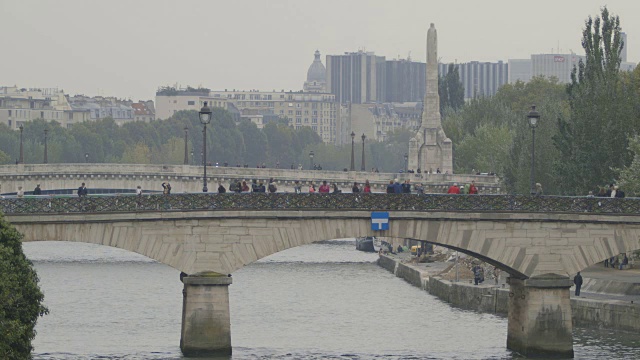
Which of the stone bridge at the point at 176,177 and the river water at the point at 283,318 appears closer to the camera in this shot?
the river water at the point at 283,318

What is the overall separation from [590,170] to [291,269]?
26377mm

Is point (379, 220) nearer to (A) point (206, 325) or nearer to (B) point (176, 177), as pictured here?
(A) point (206, 325)

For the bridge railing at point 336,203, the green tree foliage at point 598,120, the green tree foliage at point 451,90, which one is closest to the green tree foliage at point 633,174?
the green tree foliage at point 598,120

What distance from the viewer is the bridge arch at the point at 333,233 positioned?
56844 millimetres

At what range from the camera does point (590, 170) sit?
3073 inches

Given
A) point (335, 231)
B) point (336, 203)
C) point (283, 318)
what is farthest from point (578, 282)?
point (336, 203)

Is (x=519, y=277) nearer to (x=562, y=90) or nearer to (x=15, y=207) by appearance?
(x=15, y=207)

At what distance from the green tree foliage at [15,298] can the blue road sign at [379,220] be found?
549 inches

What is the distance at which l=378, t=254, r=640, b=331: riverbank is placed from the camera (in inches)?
2525

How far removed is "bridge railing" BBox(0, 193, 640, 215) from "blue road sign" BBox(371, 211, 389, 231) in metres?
0.22

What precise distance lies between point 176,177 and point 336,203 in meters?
65.8

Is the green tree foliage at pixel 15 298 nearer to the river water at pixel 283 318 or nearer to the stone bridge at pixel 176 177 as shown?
the river water at pixel 283 318

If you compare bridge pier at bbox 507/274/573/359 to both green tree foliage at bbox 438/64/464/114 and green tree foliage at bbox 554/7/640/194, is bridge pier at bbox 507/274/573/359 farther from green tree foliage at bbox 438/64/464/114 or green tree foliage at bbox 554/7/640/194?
green tree foliage at bbox 438/64/464/114

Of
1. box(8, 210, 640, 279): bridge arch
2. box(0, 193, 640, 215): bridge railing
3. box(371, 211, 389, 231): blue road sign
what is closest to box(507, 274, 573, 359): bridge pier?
box(8, 210, 640, 279): bridge arch
